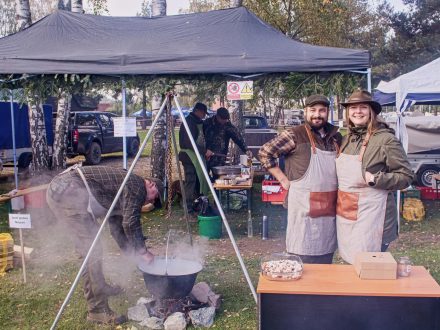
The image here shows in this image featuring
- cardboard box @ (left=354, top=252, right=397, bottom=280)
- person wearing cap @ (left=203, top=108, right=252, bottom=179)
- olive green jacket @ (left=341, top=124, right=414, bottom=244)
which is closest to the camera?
cardboard box @ (left=354, top=252, right=397, bottom=280)

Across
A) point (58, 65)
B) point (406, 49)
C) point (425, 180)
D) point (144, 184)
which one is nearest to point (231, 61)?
point (58, 65)

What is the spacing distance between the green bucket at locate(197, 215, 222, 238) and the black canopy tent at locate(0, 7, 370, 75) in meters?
2.07

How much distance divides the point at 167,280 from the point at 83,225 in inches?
32.8

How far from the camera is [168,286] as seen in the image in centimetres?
411

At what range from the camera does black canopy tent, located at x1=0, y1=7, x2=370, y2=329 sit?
19.8ft

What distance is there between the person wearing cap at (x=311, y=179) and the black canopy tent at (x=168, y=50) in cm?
250

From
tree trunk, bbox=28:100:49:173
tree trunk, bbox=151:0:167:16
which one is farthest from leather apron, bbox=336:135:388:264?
tree trunk, bbox=28:100:49:173

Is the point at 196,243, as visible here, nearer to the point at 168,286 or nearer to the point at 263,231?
the point at 263,231

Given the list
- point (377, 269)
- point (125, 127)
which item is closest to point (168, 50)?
point (125, 127)

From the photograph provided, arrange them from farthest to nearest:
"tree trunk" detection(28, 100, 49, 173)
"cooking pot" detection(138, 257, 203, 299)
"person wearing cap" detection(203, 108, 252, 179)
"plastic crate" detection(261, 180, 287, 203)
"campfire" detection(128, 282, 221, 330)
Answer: "tree trunk" detection(28, 100, 49, 173) → "person wearing cap" detection(203, 108, 252, 179) → "plastic crate" detection(261, 180, 287, 203) → "campfire" detection(128, 282, 221, 330) → "cooking pot" detection(138, 257, 203, 299)

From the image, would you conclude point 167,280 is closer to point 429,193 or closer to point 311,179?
point 311,179

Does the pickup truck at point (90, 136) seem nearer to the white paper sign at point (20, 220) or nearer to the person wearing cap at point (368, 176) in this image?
the white paper sign at point (20, 220)

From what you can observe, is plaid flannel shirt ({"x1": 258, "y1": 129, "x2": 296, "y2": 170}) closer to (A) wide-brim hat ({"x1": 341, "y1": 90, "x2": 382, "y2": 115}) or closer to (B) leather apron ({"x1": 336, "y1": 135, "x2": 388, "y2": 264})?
(B) leather apron ({"x1": 336, "y1": 135, "x2": 388, "y2": 264})

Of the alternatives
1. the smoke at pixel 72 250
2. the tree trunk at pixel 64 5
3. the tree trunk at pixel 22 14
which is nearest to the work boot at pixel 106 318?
the smoke at pixel 72 250
